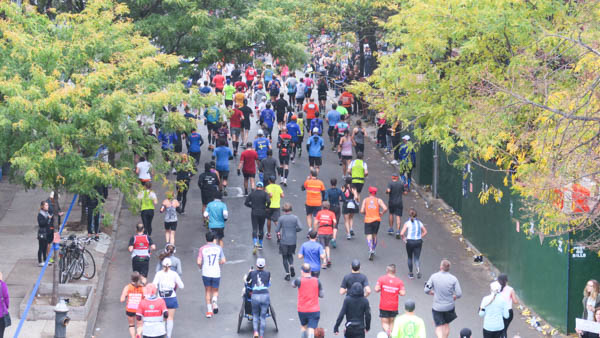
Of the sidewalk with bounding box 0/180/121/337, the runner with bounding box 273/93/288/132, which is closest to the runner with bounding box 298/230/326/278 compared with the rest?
the sidewalk with bounding box 0/180/121/337

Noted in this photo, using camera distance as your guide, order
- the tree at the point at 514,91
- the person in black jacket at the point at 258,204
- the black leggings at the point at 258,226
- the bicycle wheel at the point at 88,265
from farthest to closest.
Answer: the black leggings at the point at 258,226 → the person in black jacket at the point at 258,204 → the bicycle wheel at the point at 88,265 → the tree at the point at 514,91

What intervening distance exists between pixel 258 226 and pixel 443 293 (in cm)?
662

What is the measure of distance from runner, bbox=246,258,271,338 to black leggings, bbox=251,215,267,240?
4908 millimetres

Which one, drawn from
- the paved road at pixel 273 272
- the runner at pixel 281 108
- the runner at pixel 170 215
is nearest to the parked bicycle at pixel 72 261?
the paved road at pixel 273 272

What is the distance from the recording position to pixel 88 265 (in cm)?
1912

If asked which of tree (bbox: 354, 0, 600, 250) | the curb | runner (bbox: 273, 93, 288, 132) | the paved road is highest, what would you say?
tree (bbox: 354, 0, 600, 250)

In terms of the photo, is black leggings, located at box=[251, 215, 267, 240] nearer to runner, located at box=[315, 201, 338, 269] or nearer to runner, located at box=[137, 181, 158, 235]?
runner, located at box=[315, 201, 338, 269]

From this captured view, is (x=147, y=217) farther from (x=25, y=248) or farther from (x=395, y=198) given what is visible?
(x=395, y=198)

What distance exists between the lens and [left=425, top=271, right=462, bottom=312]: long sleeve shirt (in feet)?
49.7

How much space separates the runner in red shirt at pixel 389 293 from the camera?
49.9 feet

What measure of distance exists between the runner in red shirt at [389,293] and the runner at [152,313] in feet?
11.7

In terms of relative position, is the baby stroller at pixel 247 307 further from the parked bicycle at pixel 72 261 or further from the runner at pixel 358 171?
the runner at pixel 358 171

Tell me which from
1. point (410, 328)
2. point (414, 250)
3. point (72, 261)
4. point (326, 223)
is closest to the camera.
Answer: point (410, 328)

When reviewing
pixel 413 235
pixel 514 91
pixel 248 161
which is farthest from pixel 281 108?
pixel 514 91
